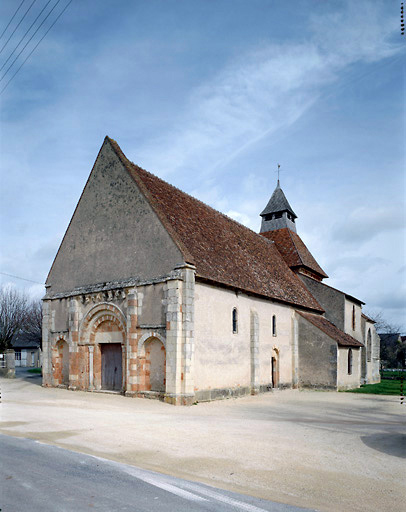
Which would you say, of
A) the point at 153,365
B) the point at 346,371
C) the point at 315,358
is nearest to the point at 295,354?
the point at 315,358

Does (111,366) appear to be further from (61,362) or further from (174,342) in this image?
(174,342)

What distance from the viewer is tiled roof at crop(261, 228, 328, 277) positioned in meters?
33.2

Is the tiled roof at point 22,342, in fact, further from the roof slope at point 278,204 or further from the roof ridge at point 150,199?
the roof ridge at point 150,199

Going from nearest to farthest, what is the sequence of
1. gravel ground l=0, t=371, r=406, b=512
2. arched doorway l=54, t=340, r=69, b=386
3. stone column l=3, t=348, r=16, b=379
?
gravel ground l=0, t=371, r=406, b=512, arched doorway l=54, t=340, r=69, b=386, stone column l=3, t=348, r=16, b=379

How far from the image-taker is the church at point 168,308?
18469 millimetres

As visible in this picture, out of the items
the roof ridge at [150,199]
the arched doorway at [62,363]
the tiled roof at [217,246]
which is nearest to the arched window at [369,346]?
the tiled roof at [217,246]

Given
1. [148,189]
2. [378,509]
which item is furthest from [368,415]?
[148,189]

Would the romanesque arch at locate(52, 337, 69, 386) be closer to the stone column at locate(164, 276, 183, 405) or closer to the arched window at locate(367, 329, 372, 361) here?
the stone column at locate(164, 276, 183, 405)

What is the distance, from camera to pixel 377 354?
125 feet

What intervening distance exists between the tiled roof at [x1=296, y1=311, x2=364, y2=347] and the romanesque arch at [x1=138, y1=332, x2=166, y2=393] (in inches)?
472

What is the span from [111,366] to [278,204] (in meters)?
22.6

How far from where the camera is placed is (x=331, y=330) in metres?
28.4

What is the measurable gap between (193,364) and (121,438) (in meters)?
7.94

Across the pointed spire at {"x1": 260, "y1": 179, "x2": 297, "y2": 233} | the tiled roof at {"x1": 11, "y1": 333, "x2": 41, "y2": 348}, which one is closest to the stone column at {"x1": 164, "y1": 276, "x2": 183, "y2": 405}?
the pointed spire at {"x1": 260, "y1": 179, "x2": 297, "y2": 233}
